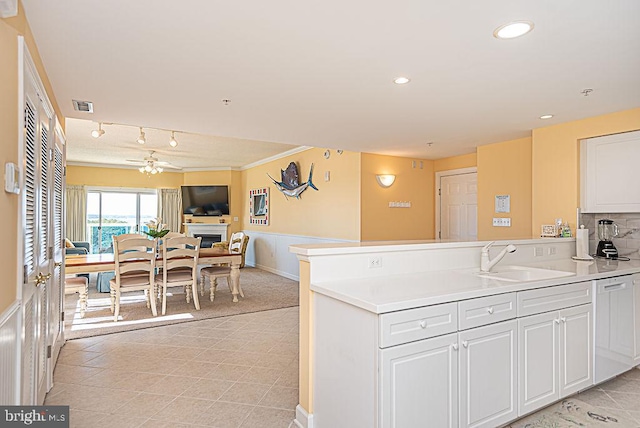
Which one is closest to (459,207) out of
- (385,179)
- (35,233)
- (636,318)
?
(385,179)

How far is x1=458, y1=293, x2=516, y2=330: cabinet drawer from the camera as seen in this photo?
190cm

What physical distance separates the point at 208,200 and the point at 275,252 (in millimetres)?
2733

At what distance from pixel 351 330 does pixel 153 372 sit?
208 centimetres

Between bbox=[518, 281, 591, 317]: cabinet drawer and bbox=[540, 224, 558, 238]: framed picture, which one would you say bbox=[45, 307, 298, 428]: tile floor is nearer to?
bbox=[518, 281, 591, 317]: cabinet drawer

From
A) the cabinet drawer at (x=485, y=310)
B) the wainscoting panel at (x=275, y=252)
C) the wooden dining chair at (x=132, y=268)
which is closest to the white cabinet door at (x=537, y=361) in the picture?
the cabinet drawer at (x=485, y=310)

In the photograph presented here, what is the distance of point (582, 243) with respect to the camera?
3.43 metres

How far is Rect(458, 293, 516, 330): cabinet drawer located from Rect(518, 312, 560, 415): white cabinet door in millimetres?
145

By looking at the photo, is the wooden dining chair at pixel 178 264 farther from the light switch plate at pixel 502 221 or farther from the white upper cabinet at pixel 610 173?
the white upper cabinet at pixel 610 173

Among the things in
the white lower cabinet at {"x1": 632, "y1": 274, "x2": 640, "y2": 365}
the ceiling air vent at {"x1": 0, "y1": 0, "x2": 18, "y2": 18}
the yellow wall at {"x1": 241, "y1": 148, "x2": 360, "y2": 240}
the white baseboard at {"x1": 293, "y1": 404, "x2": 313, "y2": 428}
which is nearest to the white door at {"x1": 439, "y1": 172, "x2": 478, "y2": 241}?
the yellow wall at {"x1": 241, "y1": 148, "x2": 360, "y2": 240}

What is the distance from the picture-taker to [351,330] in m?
1.82

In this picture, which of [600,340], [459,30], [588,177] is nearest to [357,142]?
[588,177]

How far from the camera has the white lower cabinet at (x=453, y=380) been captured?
5.44ft

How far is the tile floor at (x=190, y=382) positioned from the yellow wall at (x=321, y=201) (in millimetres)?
2396

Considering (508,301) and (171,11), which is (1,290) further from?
(508,301)
